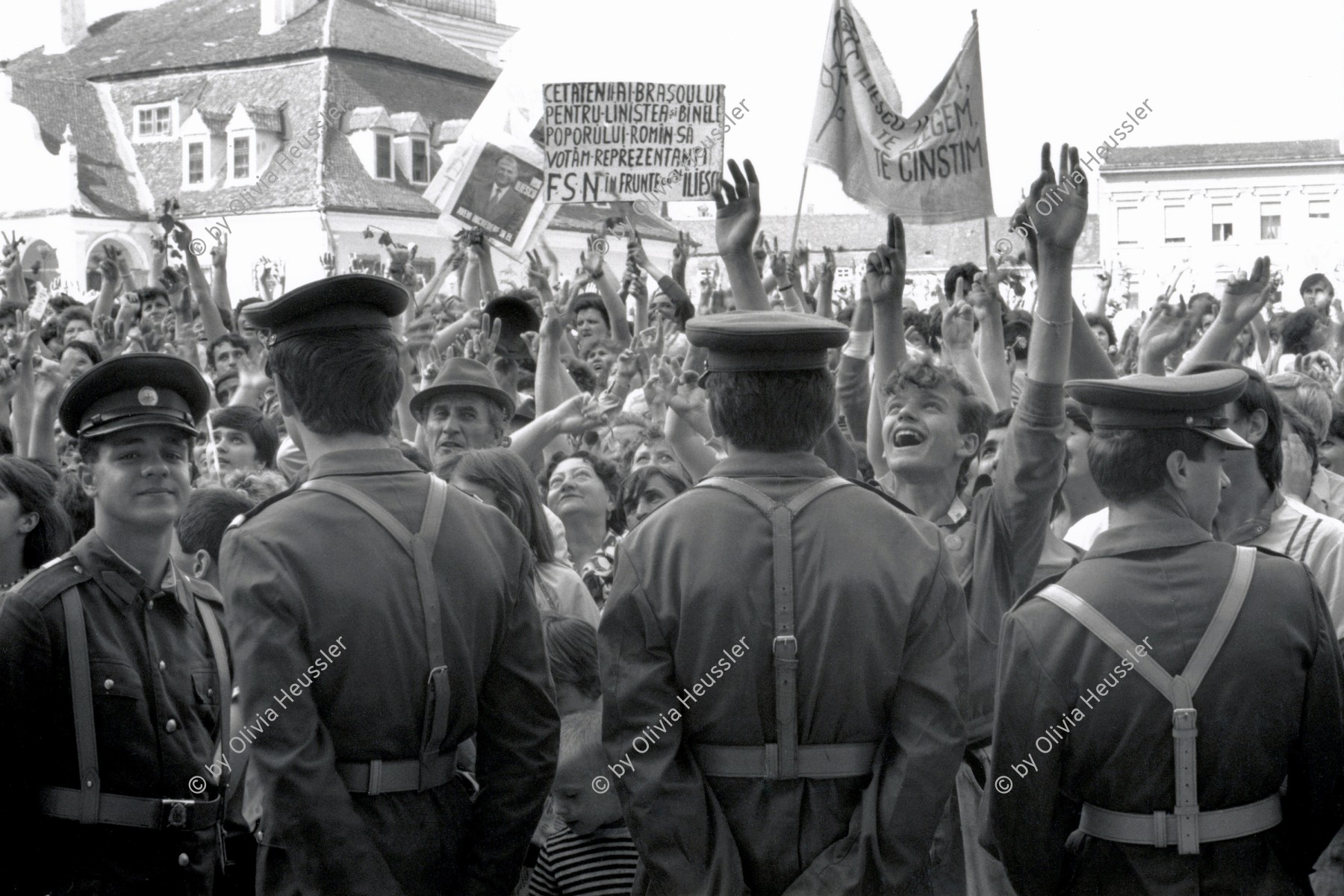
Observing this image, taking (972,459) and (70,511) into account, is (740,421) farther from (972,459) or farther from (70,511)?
(70,511)

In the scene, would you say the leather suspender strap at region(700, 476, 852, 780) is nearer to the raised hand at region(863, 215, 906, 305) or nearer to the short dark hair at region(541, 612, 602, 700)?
the short dark hair at region(541, 612, 602, 700)

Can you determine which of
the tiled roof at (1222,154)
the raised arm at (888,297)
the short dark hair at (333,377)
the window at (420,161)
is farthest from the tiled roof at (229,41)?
the short dark hair at (333,377)

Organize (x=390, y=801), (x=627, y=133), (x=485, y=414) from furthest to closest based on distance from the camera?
1. (x=627, y=133)
2. (x=485, y=414)
3. (x=390, y=801)

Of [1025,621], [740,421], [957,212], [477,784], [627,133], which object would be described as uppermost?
[627,133]

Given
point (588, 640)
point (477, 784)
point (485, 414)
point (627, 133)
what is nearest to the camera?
point (477, 784)

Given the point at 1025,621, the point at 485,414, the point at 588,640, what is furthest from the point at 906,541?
the point at 485,414

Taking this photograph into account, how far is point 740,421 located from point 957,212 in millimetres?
5689

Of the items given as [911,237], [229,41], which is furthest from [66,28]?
[911,237]

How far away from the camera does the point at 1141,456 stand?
373 cm

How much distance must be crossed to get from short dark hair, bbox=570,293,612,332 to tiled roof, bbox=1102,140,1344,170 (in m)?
59.6

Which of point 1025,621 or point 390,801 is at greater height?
point 1025,621

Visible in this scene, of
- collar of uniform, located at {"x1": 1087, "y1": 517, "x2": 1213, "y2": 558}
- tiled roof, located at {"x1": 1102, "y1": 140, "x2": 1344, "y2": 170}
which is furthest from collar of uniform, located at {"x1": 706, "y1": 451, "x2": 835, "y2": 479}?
tiled roof, located at {"x1": 1102, "y1": 140, "x2": 1344, "y2": 170}

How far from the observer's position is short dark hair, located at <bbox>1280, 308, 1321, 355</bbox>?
1100 cm

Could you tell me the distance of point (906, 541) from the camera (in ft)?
11.9
